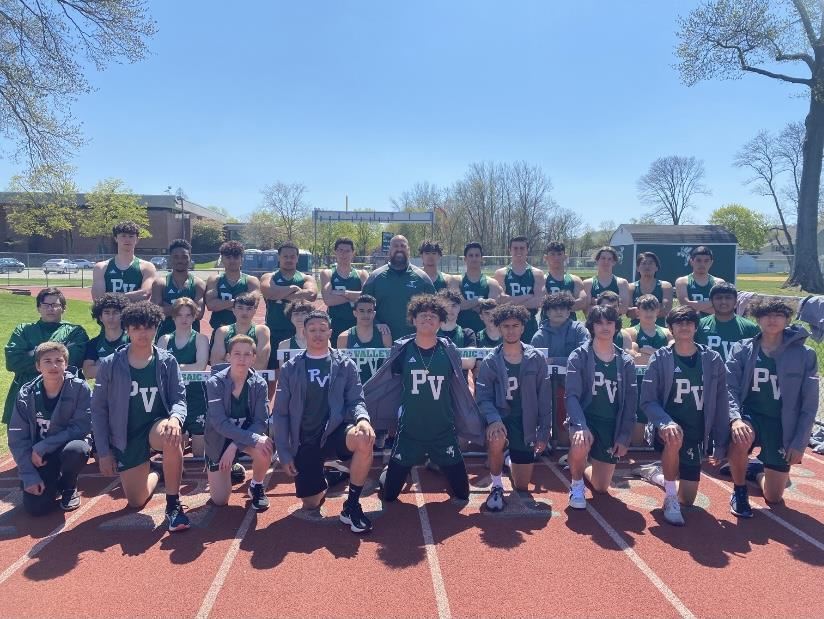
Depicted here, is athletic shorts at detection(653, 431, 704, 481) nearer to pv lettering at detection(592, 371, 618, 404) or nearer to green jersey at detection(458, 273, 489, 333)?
pv lettering at detection(592, 371, 618, 404)

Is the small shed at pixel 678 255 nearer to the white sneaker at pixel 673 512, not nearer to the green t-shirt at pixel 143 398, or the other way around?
the white sneaker at pixel 673 512

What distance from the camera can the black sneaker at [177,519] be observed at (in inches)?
162

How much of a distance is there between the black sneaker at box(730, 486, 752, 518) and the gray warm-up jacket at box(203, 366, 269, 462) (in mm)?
4002

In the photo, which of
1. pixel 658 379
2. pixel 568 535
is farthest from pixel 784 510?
pixel 568 535

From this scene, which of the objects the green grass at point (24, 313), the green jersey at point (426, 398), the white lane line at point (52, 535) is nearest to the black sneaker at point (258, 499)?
the green jersey at point (426, 398)

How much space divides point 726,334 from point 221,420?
17.0 ft

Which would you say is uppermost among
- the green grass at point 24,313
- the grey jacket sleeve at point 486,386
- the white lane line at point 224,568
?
the grey jacket sleeve at point 486,386

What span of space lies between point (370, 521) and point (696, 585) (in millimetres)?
2304

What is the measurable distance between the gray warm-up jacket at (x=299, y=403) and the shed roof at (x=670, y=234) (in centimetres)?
3952

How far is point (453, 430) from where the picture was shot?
475 centimetres

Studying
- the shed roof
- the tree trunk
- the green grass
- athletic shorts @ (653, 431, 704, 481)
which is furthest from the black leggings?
the shed roof

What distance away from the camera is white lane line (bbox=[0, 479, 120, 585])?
361cm

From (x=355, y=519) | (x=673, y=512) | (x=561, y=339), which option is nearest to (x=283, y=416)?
(x=355, y=519)

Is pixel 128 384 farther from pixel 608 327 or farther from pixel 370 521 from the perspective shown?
pixel 608 327
